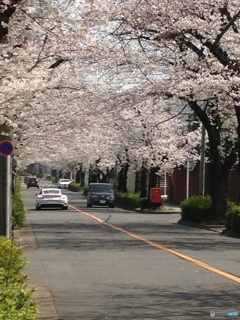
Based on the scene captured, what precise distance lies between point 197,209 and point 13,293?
27107 millimetres

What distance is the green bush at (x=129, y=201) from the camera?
52831 millimetres

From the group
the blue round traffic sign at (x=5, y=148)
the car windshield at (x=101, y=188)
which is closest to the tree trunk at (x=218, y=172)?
the blue round traffic sign at (x=5, y=148)

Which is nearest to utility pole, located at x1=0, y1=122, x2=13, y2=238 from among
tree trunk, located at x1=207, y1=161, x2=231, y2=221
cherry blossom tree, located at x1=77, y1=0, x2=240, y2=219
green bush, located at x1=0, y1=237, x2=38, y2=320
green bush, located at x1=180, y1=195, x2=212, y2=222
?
cherry blossom tree, located at x1=77, y1=0, x2=240, y2=219

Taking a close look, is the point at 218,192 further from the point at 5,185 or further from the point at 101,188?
the point at 101,188

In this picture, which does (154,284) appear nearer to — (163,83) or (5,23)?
(5,23)

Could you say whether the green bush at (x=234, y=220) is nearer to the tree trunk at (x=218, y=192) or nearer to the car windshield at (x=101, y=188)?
the tree trunk at (x=218, y=192)

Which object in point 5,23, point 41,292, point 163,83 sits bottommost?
point 41,292

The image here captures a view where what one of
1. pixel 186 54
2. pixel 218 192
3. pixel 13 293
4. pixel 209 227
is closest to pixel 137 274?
pixel 13 293

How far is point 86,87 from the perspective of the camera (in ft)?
91.7

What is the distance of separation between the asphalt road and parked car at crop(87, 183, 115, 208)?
28470 mm

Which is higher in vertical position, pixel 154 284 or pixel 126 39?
pixel 126 39

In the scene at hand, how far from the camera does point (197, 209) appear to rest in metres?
35.0

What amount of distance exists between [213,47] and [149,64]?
3743 millimetres

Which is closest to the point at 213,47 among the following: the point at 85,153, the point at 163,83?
the point at 163,83
